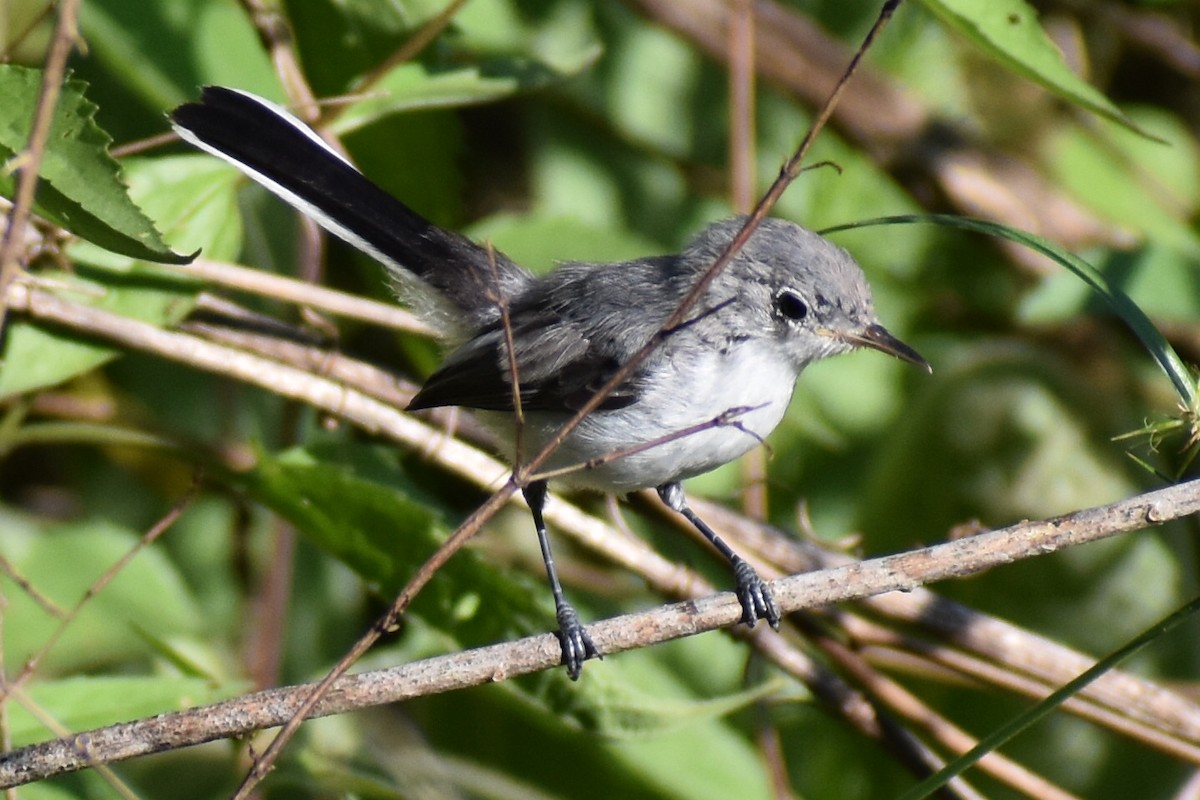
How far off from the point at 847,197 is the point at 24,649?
2.18 metres

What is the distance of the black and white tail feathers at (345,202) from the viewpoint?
7.04 ft

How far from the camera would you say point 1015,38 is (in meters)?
1.83

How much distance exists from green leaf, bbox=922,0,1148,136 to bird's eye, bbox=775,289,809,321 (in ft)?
1.88

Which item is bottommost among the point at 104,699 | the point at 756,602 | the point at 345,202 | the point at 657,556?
the point at 104,699

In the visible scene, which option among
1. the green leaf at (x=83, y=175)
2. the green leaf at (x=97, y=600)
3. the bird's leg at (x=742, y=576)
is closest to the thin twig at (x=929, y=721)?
the bird's leg at (x=742, y=576)

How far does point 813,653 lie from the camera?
9.04ft

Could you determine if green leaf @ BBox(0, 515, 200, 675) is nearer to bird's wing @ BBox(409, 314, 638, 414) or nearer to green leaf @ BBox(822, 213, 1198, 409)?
bird's wing @ BBox(409, 314, 638, 414)

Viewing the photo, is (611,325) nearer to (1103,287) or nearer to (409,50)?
(409,50)

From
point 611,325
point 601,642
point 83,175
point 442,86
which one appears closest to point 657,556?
point 611,325

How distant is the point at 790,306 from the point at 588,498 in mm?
812

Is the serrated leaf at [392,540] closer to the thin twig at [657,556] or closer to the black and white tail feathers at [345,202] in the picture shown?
the thin twig at [657,556]

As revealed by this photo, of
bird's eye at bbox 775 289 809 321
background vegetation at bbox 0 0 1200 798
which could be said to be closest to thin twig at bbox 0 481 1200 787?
background vegetation at bbox 0 0 1200 798

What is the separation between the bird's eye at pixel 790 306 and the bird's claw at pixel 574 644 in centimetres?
67

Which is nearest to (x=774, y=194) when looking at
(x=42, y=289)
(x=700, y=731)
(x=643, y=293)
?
(x=643, y=293)
